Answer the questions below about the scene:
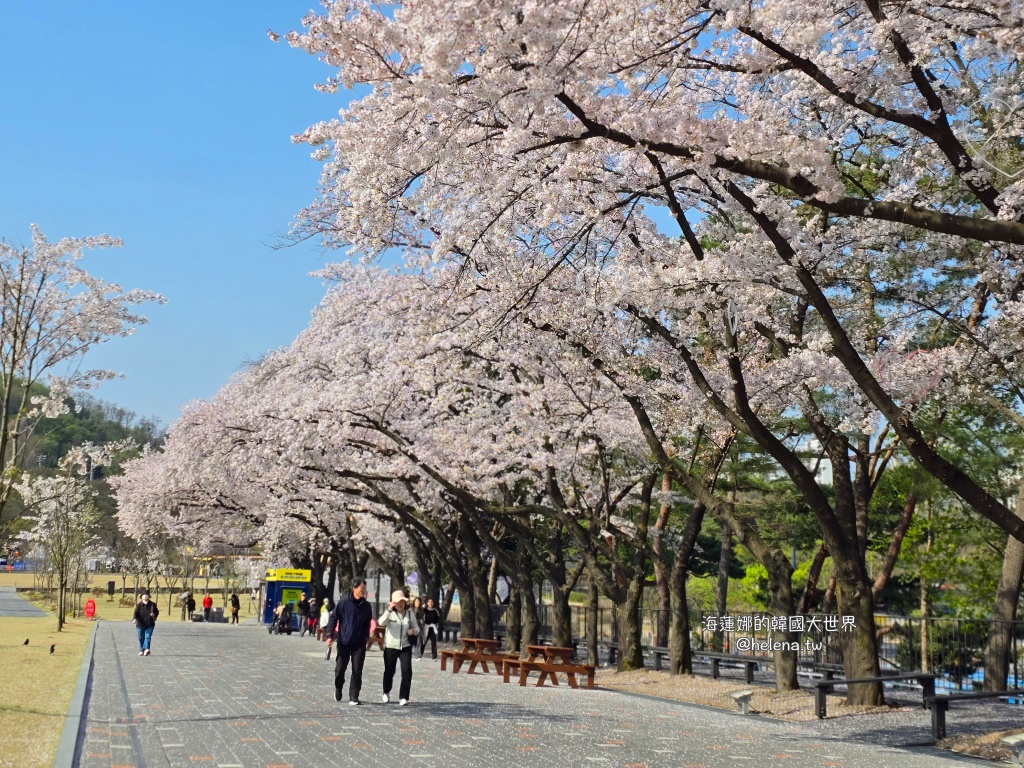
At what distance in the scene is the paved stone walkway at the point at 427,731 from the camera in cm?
982

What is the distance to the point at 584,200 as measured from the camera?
12352 mm

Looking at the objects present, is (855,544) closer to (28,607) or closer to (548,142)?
(548,142)

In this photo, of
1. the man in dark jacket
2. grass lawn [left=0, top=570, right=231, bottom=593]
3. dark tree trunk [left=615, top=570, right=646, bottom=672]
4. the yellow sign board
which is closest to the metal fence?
dark tree trunk [left=615, top=570, right=646, bottom=672]

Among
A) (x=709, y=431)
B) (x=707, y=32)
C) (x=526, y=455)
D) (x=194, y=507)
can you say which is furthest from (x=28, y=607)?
(x=707, y=32)

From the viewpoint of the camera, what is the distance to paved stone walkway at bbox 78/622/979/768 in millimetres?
9820

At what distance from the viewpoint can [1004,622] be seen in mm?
17281

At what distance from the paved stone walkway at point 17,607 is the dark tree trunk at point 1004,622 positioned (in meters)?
40.7

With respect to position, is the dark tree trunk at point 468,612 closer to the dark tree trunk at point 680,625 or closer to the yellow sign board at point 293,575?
the dark tree trunk at point 680,625

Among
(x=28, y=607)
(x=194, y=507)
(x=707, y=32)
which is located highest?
(x=707, y=32)

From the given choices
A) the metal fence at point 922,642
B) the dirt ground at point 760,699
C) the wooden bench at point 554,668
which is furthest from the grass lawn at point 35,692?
the metal fence at point 922,642

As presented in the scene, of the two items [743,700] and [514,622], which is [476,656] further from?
[743,700]

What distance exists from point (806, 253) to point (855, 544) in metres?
4.63

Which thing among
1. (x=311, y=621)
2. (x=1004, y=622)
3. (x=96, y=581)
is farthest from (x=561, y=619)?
(x=96, y=581)

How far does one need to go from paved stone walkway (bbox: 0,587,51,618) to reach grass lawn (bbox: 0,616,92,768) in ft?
54.2
